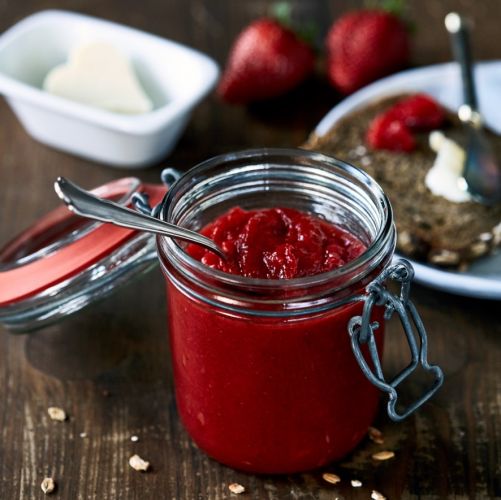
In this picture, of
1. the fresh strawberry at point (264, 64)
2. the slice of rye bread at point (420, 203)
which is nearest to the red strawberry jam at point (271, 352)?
the slice of rye bread at point (420, 203)

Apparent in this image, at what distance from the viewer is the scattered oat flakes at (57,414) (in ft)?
5.04

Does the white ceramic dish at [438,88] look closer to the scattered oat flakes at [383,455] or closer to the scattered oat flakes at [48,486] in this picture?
the scattered oat flakes at [383,455]

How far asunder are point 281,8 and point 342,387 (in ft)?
3.75

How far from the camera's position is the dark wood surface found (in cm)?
143

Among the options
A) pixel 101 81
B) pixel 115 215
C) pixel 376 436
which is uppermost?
pixel 115 215

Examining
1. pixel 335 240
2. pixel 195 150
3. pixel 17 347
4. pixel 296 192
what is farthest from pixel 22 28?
pixel 335 240

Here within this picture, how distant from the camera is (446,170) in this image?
6.30 ft

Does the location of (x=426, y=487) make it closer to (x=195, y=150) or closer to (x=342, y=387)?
(x=342, y=387)

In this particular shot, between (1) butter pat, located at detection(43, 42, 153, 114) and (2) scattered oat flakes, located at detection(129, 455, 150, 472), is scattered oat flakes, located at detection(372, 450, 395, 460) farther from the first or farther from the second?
(1) butter pat, located at detection(43, 42, 153, 114)

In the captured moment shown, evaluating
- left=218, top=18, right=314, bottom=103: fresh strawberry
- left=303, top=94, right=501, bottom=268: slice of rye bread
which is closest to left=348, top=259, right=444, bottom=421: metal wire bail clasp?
left=303, top=94, right=501, bottom=268: slice of rye bread

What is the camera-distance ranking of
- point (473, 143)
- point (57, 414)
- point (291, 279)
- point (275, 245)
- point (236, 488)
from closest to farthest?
point (291, 279) → point (275, 245) → point (236, 488) → point (57, 414) → point (473, 143)

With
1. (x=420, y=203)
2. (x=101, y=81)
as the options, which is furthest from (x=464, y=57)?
(x=101, y=81)

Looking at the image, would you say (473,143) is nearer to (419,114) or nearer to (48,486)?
(419,114)

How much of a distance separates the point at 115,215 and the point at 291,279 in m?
0.24
